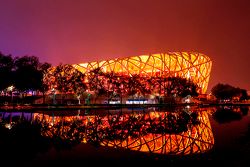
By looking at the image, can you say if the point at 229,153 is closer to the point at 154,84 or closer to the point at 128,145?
the point at 128,145

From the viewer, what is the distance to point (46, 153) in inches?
472

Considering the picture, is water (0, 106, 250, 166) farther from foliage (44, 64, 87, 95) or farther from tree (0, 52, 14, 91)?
foliage (44, 64, 87, 95)

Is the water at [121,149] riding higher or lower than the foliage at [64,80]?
lower

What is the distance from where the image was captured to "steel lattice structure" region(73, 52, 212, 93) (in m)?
104

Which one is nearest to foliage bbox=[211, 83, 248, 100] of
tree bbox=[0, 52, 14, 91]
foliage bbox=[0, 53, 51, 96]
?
foliage bbox=[0, 53, 51, 96]

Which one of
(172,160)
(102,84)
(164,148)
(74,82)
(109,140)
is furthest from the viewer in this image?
(102,84)

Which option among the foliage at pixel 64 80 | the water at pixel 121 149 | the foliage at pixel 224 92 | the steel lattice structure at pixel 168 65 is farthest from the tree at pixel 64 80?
the foliage at pixel 224 92

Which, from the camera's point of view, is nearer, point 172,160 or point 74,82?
point 172,160

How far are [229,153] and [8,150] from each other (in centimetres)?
889

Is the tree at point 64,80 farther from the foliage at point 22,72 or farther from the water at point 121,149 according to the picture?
the water at point 121,149

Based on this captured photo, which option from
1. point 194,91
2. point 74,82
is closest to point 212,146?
point 74,82

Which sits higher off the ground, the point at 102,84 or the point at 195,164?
the point at 102,84

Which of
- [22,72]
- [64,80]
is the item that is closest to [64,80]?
[64,80]

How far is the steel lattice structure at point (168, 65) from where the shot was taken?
104 meters
